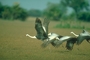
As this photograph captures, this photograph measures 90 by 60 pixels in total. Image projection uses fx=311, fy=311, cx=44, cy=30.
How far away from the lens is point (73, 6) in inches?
2761

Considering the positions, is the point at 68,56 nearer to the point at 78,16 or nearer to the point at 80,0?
the point at 78,16

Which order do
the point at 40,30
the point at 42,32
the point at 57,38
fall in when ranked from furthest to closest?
the point at 57,38
the point at 42,32
the point at 40,30

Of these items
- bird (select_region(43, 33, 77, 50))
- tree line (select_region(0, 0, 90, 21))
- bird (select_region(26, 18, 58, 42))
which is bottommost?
tree line (select_region(0, 0, 90, 21))

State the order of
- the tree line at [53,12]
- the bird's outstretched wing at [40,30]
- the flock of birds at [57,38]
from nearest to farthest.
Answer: the bird's outstretched wing at [40,30] < the flock of birds at [57,38] < the tree line at [53,12]

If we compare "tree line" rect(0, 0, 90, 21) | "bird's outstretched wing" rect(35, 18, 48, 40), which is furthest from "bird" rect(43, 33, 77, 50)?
"tree line" rect(0, 0, 90, 21)

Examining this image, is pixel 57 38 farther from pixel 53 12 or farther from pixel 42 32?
pixel 53 12

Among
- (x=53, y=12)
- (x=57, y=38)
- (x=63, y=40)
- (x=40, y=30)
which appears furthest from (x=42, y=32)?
(x=53, y=12)

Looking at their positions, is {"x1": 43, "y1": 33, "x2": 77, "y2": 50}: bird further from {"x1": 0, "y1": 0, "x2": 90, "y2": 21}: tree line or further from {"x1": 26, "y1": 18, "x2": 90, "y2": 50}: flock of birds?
{"x1": 0, "y1": 0, "x2": 90, "y2": 21}: tree line

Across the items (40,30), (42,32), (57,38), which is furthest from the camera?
(57,38)

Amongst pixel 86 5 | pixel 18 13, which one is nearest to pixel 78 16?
pixel 86 5

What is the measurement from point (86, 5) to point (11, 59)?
5946 centimetres

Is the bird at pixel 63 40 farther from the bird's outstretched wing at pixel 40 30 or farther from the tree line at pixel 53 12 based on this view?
the tree line at pixel 53 12

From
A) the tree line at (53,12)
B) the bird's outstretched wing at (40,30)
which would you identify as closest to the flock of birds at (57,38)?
A: the bird's outstretched wing at (40,30)

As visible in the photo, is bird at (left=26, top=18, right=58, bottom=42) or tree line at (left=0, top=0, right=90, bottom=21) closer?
bird at (left=26, top=18, right=58, bottom=42)
